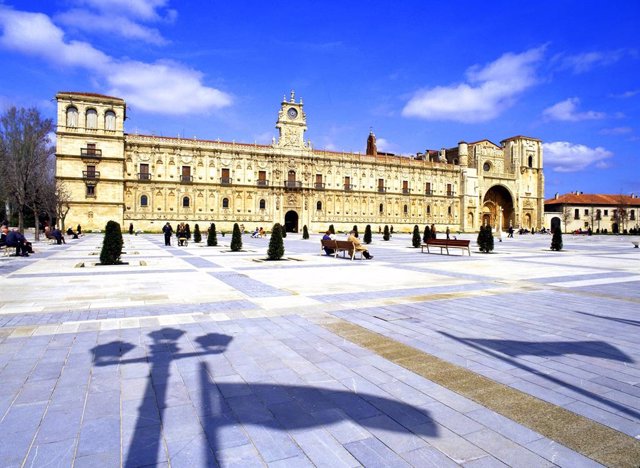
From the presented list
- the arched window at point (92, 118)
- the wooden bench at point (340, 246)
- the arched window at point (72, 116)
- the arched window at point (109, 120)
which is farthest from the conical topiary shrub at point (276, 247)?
the arched window at point (72, 116)

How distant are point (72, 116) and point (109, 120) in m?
3.21

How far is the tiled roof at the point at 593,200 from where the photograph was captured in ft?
246

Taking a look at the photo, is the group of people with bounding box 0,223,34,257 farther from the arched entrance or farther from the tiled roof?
the tiled roof

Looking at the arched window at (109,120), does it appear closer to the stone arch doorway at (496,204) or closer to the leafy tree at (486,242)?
the leafy tree at (486,242)

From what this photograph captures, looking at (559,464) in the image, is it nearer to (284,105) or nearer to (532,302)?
(532,302)

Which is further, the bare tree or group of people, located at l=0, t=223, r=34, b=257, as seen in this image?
the bare tree

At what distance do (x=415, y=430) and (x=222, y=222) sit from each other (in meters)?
46.5

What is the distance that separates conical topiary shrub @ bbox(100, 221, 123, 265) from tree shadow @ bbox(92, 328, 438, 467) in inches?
396

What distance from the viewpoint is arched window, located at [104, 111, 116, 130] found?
4275 cm

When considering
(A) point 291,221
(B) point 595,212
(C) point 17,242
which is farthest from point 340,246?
(B) point 595,212

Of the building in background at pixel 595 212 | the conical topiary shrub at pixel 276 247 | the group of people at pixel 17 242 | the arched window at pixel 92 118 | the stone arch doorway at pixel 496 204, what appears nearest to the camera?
the conical topiary shrub at pixel 276 247

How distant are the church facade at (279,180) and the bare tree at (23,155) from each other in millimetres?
4832

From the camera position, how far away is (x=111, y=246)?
1293 cm

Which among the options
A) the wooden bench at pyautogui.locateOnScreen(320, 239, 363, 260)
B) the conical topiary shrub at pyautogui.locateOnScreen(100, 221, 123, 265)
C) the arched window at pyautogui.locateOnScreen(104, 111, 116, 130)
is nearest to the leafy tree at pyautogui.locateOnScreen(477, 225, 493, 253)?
the wooden bench at pyautogui.locateOnScreen(320, 239, 363, 260)
